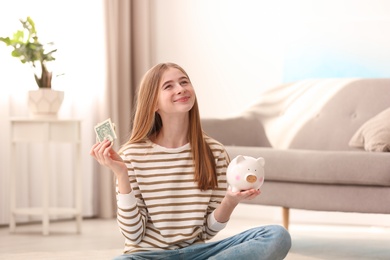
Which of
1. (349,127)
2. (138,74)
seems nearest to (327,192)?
(349,127)

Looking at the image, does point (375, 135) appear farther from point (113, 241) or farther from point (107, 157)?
point (107, 157)

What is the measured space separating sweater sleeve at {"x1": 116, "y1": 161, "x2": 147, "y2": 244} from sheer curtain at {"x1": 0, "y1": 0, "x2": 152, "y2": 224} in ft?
7.95

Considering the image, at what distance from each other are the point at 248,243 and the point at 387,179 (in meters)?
1.17

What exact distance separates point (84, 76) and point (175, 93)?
2.71 metres

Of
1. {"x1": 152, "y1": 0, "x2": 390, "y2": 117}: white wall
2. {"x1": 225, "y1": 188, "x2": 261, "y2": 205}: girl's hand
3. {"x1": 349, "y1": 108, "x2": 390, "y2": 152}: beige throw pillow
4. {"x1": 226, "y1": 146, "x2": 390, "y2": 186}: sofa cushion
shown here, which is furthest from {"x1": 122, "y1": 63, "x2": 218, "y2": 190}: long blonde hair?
{"x1": 152, "y1": 0, "x2": 390, "y2": 117}: white wall

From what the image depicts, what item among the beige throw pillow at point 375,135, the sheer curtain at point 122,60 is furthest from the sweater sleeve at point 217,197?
the sheer curtain at point 122,60

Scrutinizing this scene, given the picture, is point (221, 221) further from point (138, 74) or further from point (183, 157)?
point (138, 74)

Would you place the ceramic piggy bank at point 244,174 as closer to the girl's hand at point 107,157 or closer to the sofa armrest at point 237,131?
the girl's hand at point 107,157

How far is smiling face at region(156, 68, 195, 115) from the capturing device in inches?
87.4

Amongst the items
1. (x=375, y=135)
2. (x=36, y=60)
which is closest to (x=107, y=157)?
(x=375, y=135)

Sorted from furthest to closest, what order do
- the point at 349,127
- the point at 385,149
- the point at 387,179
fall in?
1. the point at 349,127
2. the point at 385,149
3. the point at 387,179

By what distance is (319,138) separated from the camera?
13.6 ft

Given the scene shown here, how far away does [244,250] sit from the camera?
7.11 ft

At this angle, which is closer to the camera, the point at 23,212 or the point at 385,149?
the point at 385,149
